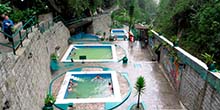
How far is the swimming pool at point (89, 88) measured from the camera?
28.1ft

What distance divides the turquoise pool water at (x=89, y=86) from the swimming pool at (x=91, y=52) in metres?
3.40

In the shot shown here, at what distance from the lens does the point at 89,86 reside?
34.8 feet

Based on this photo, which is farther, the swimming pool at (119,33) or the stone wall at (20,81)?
the swimming pool at (119,33)

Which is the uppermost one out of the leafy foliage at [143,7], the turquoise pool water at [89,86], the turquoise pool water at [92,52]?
the leafy foliage at [143,7]

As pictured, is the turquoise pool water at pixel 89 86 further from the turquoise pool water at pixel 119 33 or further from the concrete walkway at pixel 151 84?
the turquoise pool water at pixel 119 33

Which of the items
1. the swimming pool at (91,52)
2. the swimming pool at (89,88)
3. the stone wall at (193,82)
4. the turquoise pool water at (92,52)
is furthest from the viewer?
the turquoise pool water at (92,52)

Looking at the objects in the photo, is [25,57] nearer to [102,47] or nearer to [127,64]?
[127,64]

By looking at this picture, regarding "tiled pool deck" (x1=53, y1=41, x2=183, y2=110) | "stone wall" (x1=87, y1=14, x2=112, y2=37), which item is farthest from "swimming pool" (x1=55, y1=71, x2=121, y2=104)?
"stone wall" (x1=87, y1=14, x2=112, y2=37)

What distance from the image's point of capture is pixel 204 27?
9.66 metres

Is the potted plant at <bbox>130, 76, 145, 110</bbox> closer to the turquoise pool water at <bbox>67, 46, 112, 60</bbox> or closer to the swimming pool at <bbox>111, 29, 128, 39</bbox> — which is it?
the turquoise pool water at <bbox>67, 46, 112, 60</bbox>

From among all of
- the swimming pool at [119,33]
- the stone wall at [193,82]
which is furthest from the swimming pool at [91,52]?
the swimming pool at [119,33]

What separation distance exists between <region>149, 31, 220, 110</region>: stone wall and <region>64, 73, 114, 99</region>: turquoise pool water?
3.58 metres

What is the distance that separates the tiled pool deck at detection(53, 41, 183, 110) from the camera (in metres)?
8.06

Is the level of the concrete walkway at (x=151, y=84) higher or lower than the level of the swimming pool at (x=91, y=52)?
lower
